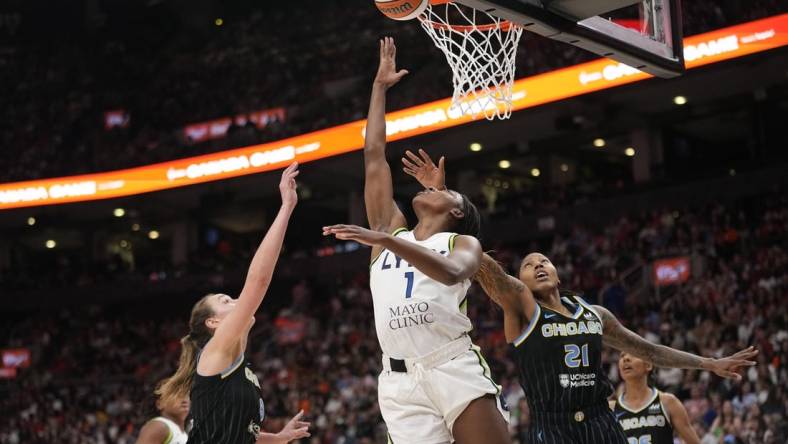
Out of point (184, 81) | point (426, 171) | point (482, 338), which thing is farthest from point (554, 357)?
point (184, 81)

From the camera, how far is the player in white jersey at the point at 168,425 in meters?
5.31

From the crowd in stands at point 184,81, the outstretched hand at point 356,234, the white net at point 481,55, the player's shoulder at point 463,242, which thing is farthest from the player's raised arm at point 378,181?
the crowd in stands at point 184,81

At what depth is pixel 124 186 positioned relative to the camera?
23.9 m

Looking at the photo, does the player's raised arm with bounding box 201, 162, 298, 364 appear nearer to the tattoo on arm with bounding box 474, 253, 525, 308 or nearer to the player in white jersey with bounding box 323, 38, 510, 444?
the player in white jersey with bounding box 323, 38, 510, 444

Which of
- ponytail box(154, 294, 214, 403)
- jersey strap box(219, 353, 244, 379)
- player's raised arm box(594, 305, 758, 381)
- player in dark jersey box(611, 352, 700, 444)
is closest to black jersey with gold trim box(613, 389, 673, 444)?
player in dark jersey box(611, 352, 700, 444)

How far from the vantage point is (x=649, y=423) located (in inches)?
269

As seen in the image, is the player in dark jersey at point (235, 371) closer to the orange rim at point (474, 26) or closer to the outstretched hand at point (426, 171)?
the outstretched hand at point (426, 171)

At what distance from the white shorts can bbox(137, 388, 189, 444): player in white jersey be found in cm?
150

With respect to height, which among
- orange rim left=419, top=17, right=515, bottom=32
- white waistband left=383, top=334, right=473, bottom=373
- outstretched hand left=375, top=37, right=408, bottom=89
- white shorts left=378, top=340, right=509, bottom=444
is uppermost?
orange rim left=419, top=17, right=515, bottom=32

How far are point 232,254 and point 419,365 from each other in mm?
21733

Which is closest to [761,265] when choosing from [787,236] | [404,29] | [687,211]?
[787,236]

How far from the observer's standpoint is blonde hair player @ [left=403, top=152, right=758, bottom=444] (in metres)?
5.25

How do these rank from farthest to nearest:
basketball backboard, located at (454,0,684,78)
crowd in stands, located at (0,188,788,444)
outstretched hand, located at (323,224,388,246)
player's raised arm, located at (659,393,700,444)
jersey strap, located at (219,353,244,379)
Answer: crowd in stands, located at (0,188,788,444), player's raised arm, located at (659,393,700,444), basketball backboard, located at (454,0,684,78), jersey strap, located at (219,353,244,379), outstretched hand, located at (323,224,388,246)

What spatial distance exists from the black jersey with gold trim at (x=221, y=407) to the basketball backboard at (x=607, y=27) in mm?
2358
